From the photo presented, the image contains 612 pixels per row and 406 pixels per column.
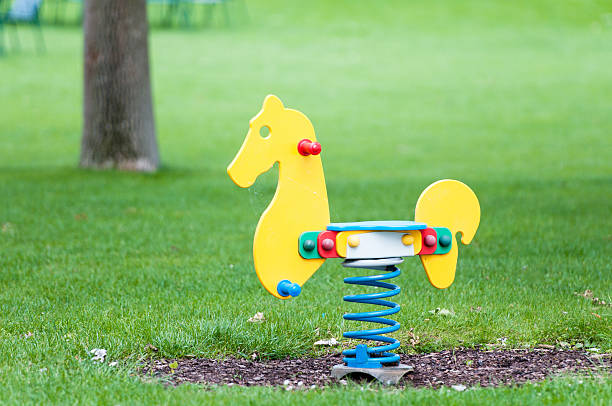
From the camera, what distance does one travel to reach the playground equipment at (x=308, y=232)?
406 centimetres

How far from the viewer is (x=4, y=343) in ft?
15.2

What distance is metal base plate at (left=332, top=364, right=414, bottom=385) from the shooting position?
4270 millimetres

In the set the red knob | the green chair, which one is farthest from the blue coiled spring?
the green chair

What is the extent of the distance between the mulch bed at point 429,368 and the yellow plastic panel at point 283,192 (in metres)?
0.56

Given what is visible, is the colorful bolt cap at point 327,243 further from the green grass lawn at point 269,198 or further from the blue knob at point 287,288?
the green grass lawn at point 269,198

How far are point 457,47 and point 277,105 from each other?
25.4 meters

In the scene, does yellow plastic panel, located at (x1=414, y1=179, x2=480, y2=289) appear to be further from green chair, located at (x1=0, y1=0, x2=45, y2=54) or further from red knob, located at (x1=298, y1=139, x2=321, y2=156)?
green chair, located at (x1=0, y1=0, x2=45, y2=54)

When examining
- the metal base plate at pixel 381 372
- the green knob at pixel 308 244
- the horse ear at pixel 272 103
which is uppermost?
the horse ear at pixel 272 103

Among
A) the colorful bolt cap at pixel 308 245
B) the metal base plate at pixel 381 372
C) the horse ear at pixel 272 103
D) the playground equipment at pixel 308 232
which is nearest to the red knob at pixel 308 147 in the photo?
the playground equipment at pixel 308 232

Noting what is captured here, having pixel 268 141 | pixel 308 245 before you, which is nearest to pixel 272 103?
pixel 268 141

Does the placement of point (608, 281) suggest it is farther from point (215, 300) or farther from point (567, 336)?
point (215, 300)

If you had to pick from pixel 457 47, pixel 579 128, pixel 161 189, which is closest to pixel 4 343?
pixel 161 189

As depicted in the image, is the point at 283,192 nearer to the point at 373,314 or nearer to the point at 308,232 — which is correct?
the point at 308,232

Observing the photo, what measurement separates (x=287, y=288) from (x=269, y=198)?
6025mm
